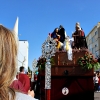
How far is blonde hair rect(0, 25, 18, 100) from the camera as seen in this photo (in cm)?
113

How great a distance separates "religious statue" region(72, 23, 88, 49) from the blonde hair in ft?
27.9

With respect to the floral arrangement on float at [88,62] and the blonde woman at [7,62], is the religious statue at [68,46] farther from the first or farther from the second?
the blonde woman at [7,62]

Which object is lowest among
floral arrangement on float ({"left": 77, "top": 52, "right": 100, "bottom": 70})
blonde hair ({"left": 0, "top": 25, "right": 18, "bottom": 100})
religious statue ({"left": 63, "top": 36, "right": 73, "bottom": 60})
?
blonde hair ({"left": 0, "top": 25, "right": 18, "bottom": 100})

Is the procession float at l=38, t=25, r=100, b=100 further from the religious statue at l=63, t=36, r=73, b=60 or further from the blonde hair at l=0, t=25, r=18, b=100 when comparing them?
the blonde hair at l=0, t=25, r=18, b=100

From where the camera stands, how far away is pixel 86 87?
8.14 meters

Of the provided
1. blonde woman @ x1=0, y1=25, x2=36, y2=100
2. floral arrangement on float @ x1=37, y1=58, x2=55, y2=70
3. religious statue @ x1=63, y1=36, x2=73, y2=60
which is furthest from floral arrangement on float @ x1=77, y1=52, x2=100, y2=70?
blonde woman @ x1=0, y1=25, x2=36, y2=100

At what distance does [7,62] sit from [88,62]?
7.11 metres

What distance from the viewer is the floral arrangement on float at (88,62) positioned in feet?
26.5

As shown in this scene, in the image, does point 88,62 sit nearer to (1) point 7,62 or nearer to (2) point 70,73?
(2) point 70,73

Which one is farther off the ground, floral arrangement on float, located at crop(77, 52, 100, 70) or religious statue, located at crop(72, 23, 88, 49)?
religious statue, located at crop(72, 23, 88, 49)

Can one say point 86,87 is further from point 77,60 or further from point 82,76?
point 77,60

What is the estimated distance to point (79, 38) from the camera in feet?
32.1

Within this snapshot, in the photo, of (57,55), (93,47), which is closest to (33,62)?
(57,55)

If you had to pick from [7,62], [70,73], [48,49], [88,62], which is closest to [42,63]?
[70,73]
